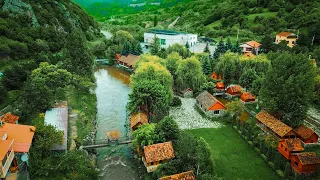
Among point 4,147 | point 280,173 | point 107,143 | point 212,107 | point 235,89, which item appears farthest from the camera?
point 235,89

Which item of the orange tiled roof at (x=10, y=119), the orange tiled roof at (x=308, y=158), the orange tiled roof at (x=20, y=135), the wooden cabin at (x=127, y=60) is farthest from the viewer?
the wooden cabin at (x=127, y=60)

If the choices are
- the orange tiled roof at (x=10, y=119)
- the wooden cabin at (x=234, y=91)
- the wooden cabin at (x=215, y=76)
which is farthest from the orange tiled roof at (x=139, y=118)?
the wooden cabin at (x=215, y=76)

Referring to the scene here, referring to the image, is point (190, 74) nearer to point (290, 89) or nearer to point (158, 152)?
point (290, 89)

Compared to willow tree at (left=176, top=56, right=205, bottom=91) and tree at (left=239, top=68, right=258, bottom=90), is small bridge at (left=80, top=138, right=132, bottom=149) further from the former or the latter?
tree at (left=239, top=68, right=258, bottom=90)

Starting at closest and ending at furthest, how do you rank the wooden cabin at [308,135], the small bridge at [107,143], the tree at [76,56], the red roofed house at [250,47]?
1. the small bridge at [107,143]
2. the wooden cabin at [308,135]
3. the tree at [76,56]
4. the red roofed house at [250,47]

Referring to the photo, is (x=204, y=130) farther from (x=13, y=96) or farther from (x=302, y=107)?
(x=13, y=96)

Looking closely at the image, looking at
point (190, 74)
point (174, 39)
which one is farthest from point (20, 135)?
point (174, 39)

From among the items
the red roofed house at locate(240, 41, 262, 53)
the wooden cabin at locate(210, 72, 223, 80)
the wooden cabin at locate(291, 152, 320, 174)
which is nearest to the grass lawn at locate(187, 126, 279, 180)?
the wooden cabin at locate(291, 152, 320, 174)

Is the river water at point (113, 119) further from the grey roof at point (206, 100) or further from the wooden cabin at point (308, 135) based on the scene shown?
the wooden cabin at point (308, 135)
